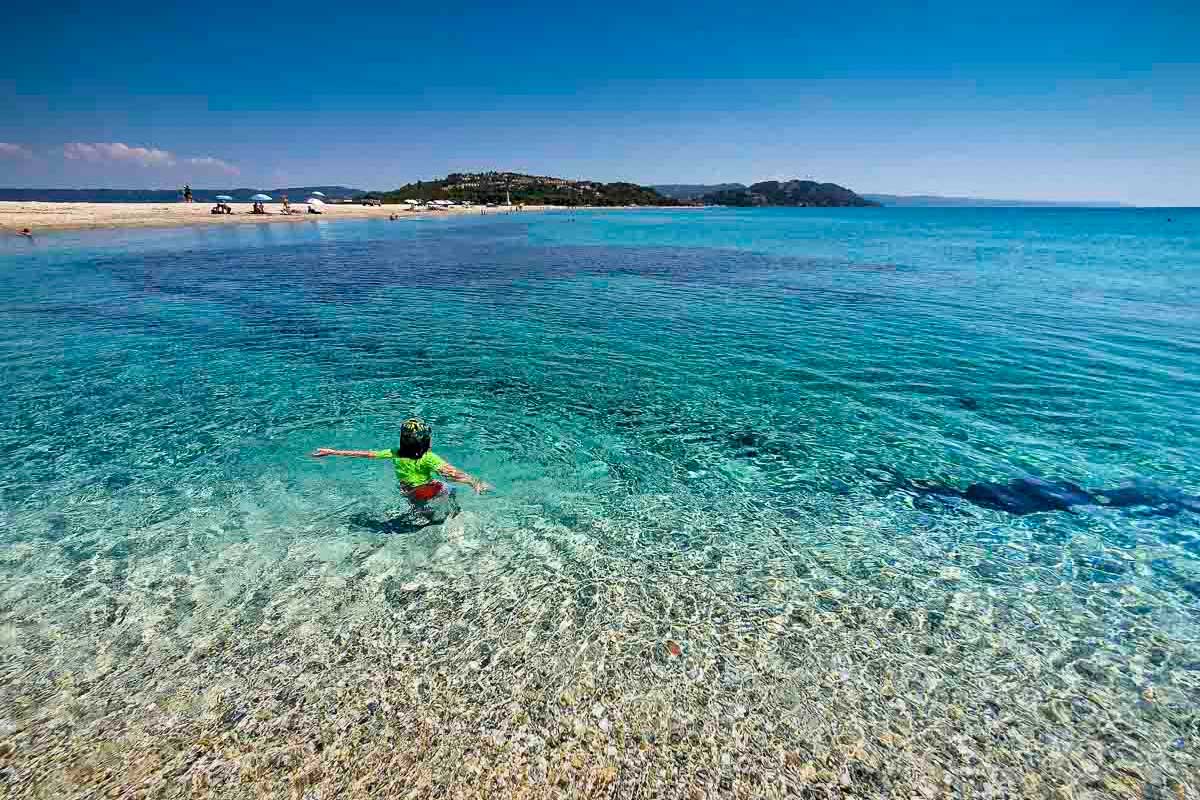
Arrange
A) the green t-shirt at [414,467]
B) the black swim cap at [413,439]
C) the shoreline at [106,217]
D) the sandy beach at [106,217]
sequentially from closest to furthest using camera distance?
the black swim cap at [413,439] < the green t-shirt at [414,467] < the shoreline at [106,217] < the sandy beach at [106,217]

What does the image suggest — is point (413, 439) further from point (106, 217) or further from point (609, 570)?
point (106, 217)

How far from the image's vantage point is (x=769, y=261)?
169 feet

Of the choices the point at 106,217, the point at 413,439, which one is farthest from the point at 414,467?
the point at 106,217

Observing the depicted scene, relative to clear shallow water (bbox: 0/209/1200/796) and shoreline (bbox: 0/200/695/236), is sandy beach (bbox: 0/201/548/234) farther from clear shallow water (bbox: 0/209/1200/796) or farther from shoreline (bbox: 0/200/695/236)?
clear shallow water (bbox: 0/209/1200/796)

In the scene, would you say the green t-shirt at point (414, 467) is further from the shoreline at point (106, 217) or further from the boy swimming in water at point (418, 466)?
the shoreline at point (106, 217)

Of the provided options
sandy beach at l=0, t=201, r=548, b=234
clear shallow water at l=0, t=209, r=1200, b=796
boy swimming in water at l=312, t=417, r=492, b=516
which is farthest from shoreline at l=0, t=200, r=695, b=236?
boy swimming in water at l=312, t=417, r=492, b=516

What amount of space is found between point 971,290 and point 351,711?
1700 inches

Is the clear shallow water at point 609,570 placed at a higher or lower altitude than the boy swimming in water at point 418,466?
lower

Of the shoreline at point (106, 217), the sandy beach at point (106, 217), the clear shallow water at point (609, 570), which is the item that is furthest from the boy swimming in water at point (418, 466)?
the sandy beach at point (106, 217)

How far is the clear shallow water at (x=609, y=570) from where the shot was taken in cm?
592

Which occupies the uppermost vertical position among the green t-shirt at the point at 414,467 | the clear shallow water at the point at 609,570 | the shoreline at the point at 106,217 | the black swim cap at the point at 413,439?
the shoreline at the point at 106,217

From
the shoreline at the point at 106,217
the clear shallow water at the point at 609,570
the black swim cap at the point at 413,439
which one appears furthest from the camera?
the shoreline at the point at 106,217

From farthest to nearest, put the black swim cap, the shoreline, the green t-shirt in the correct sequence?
1. the shoreline
2. the green t-shirt
3. the black swim cap

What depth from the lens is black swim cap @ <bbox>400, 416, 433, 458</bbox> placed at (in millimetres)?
8953
